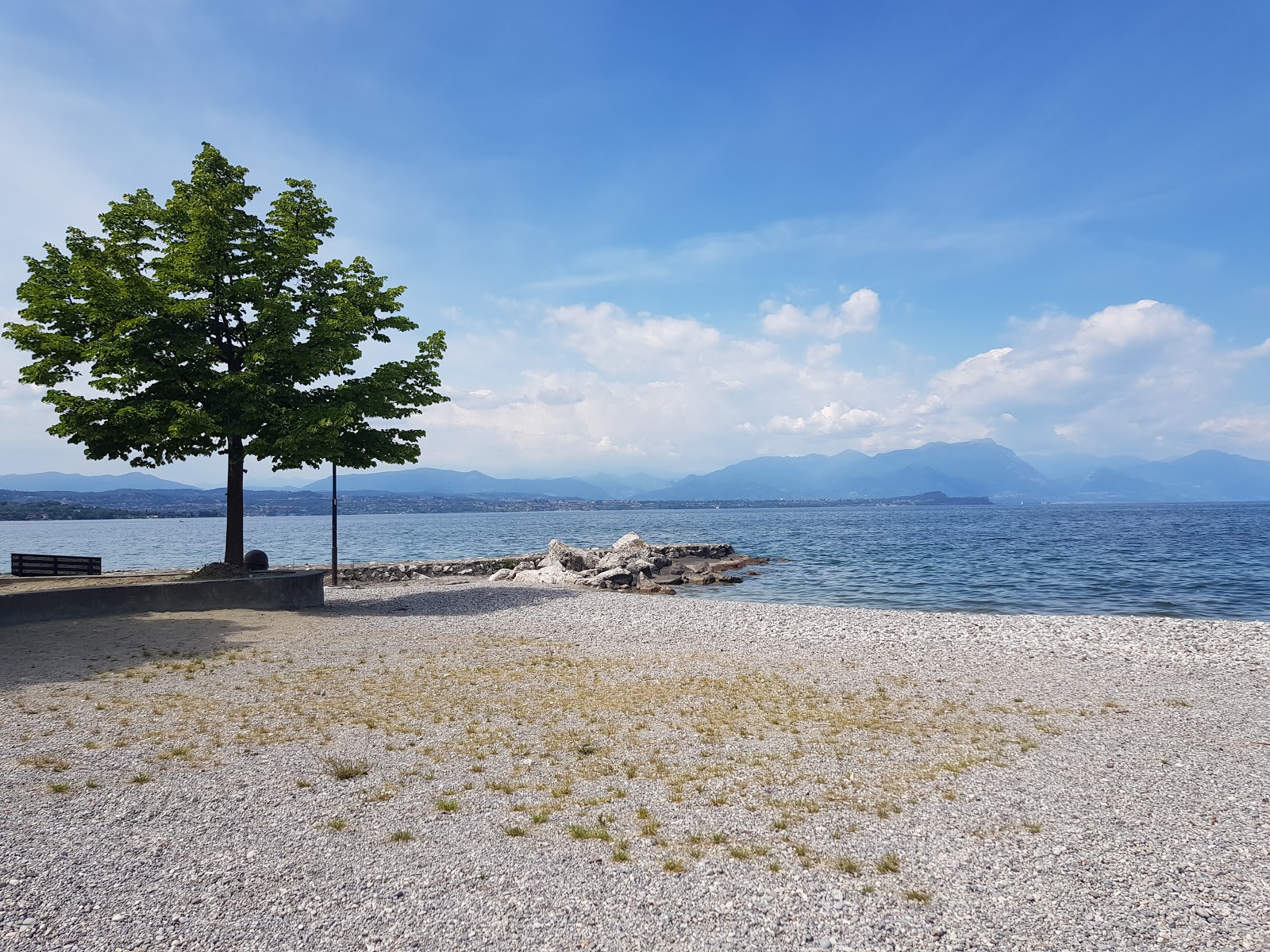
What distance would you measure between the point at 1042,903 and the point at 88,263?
94.8ft

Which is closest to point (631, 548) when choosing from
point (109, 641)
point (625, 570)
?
point (625, 570)

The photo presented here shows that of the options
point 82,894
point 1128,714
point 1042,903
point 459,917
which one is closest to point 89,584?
point 82,894

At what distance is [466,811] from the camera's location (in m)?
7.91

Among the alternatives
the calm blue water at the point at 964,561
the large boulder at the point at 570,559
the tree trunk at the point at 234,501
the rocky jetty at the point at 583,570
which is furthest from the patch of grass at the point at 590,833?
the large boulder at the point at 570,559

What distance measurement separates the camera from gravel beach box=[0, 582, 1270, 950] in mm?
5781

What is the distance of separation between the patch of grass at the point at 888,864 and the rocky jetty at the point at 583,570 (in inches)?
1149

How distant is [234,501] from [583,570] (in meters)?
21.7

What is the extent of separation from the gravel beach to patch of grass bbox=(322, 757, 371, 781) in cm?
6

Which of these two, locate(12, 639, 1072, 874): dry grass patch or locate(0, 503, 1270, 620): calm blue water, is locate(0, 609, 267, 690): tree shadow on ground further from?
locate(0, 503, 1270, 620): calm blue water

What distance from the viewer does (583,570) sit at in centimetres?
4319

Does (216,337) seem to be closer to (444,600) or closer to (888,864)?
(444,600)

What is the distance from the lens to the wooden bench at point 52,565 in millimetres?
28438

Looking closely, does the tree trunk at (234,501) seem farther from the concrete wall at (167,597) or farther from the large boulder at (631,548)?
the large boulder at (631,548)

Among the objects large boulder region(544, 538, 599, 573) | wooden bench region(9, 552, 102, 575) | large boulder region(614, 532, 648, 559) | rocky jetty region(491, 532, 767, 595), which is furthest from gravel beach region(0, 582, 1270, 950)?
large boulder region(614, 532, 648, 559)
